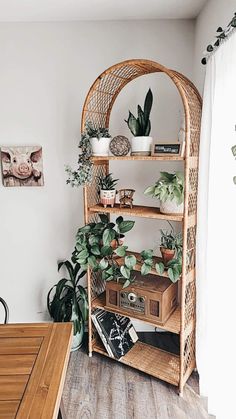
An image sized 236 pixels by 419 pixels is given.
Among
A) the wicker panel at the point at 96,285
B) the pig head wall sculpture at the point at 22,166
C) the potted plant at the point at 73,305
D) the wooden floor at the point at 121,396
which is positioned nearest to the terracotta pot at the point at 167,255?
the wicker panel at the point at 96,285

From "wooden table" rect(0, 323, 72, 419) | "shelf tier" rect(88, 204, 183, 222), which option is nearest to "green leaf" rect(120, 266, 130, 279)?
"shelf tier" rect(88, 204, 183, 222)

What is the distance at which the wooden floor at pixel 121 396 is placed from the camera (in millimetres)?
1825

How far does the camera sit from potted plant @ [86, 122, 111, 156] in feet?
6.61

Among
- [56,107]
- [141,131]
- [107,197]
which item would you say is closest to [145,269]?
[107,197]

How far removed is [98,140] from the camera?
2.01 m

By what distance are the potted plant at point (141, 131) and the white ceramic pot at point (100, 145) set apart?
0.61 feet

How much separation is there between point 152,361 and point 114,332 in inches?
13.0

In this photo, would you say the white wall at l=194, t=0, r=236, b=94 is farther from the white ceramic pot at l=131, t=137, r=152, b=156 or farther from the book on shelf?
the book on shelf

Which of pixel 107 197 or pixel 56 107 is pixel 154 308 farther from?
pixel 56 107

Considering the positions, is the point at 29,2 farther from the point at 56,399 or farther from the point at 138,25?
the point at 56,399

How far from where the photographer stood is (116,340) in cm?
225

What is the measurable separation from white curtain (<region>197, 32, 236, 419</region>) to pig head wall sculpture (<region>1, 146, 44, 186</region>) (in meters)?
1.26

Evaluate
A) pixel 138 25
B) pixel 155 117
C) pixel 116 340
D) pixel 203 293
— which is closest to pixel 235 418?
pixel 203 293

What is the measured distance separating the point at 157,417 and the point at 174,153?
1.53 metres
